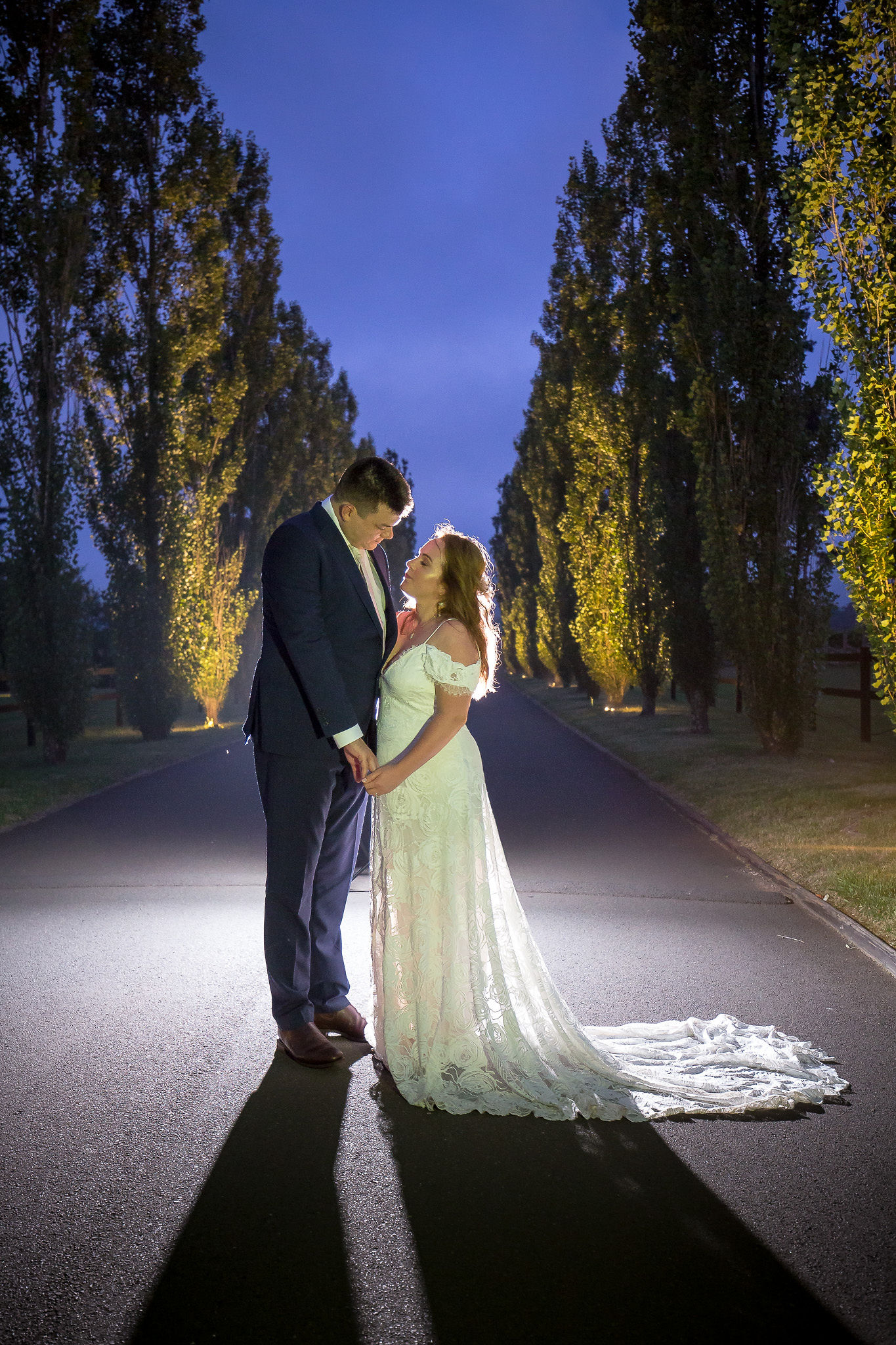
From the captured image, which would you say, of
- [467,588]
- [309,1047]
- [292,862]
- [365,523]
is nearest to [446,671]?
[467,588]

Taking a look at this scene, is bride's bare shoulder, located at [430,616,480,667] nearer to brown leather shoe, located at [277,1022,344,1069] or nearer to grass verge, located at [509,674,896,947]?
brown leather shoe, located at [277,1022,344,1069]

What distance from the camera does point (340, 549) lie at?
423cm

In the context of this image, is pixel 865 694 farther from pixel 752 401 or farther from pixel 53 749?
pixel 53 749

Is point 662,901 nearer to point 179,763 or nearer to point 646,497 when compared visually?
point 179,763

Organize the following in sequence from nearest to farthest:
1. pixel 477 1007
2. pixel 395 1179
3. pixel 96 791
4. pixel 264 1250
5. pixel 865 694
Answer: pixel 264 1250
pixel 395 1179
pixel 477 1007
pixel 96 791
pixel 865 694

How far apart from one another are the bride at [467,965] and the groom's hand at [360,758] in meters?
0.06

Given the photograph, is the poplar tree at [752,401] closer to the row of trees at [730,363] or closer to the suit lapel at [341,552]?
the row of trees at [730,363]

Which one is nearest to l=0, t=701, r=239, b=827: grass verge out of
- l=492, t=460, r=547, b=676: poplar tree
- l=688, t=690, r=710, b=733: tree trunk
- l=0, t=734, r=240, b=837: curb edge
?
l=0, t=734, r=240, b=837: curb edge

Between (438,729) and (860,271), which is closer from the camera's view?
(438,729)

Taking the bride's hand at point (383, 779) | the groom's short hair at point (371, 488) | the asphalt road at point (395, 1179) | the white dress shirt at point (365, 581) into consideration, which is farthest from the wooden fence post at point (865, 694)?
the bride's hand at point (383, 779)

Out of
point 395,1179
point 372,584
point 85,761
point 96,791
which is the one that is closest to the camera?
point 395,1179

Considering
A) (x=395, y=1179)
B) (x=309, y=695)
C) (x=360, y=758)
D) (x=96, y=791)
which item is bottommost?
(x=395, y=1179)

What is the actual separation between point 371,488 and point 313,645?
2.21 ft

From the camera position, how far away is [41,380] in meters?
16.7
